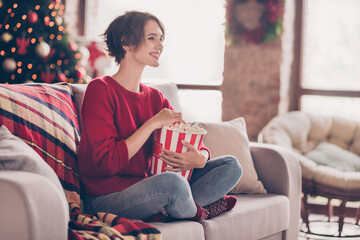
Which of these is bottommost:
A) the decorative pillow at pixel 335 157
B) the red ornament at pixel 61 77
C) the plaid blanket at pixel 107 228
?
the decorative pillow at pixel 335 157

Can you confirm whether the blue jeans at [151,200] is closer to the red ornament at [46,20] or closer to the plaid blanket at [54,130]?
the plaid blanket at [54,130]

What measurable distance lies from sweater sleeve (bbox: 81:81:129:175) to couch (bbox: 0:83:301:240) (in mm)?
194

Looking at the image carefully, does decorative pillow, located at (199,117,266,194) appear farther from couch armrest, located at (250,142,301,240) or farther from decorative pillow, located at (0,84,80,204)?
decorative pillow, located at (0,84,80,204)

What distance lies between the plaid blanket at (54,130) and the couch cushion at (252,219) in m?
0.44

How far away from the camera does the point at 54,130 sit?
1.90 meters

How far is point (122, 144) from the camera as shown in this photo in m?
1.77

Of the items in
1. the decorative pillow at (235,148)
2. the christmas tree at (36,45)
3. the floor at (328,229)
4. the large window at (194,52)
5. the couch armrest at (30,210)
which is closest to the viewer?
the couch armrest at (30,210)

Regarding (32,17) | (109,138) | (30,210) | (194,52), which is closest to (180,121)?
(109,138)

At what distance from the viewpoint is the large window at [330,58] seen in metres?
4.21

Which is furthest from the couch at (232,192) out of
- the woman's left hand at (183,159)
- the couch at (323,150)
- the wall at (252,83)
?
the wall at (252,83)

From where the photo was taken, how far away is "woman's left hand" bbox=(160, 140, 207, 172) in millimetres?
1846

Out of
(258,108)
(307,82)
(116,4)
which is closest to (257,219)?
(258,108)

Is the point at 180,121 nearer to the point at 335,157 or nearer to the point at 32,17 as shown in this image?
the point at 335,157

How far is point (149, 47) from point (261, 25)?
242 centimetres
